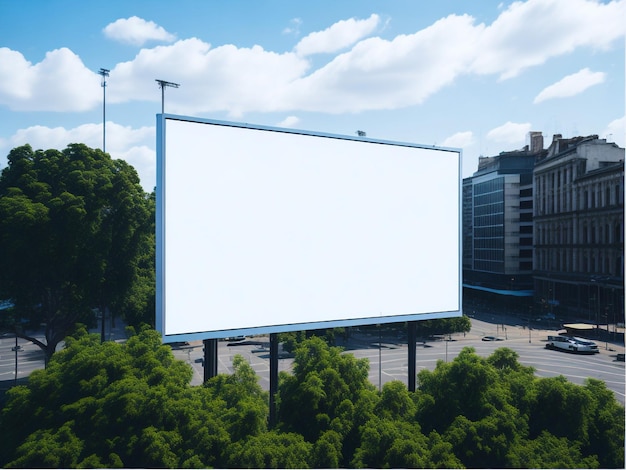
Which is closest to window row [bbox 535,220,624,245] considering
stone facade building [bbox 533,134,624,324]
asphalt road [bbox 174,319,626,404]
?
stone facade building [bbox 533,134,624,324]

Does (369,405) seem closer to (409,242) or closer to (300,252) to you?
(300,252)

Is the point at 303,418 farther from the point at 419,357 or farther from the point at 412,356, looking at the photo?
the point at 419,357

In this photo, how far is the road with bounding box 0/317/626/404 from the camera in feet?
140

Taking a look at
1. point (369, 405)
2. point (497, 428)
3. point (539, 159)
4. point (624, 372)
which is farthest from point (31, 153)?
point (539, 159)

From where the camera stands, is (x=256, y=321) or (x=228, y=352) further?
(x=228, y=352)

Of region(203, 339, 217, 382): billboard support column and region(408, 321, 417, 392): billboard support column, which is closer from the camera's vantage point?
region(203, 339, 217, 382): billboard support column

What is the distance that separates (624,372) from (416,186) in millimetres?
32875

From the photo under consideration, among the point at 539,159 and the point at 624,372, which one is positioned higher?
the point at 539,159

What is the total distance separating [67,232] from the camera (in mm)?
33250

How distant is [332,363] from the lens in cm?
1916

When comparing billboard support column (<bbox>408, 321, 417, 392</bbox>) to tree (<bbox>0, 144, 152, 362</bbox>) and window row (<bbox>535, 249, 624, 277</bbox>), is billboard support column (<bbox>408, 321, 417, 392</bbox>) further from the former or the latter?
window row (<bbox>535, 249, 624, 277</bbox>)

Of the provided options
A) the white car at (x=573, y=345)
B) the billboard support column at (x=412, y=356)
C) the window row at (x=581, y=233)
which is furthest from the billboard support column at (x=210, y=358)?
the window row at (x=581, y=233)

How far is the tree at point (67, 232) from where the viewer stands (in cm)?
3275

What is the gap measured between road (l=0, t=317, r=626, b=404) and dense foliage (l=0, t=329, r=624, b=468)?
63.2 ft
